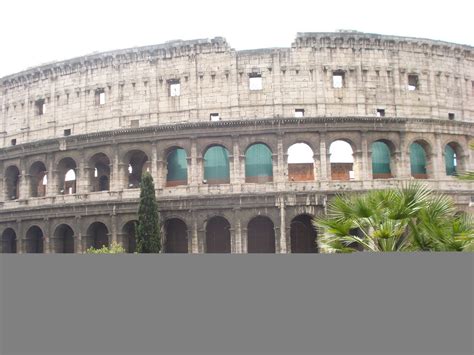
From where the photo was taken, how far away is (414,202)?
43.8 ft

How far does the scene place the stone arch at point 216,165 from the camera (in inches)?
1163

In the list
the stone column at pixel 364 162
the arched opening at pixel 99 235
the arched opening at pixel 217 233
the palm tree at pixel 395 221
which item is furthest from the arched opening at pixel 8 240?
the palm tree at pixel 395 221

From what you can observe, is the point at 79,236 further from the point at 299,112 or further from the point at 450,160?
the point at 450,160

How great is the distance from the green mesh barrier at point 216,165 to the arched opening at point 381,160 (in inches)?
345

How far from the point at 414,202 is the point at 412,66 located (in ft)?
64.9

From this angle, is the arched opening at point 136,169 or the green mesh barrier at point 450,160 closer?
the green mesh barrier at point 450,160

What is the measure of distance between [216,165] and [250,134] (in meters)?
2.75

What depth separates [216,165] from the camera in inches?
1169

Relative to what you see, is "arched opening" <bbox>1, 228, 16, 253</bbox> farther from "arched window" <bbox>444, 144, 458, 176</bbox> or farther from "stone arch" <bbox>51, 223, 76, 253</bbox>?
"arched window" <bbox>444, 144, 458, 176</bbox>

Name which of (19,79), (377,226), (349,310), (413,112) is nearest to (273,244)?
(413,112)

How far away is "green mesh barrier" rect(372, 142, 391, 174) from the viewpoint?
1178 inches

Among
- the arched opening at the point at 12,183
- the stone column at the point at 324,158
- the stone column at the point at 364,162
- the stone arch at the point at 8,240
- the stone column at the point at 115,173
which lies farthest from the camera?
the arched opening at the point at 12,183

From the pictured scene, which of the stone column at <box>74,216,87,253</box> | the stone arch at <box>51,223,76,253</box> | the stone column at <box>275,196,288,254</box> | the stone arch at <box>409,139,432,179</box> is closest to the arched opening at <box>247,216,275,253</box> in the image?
the stone column at <box>275,196,288,254</box>

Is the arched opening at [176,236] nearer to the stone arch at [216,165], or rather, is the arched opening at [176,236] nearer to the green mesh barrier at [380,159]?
the stone arch at [216,165]
